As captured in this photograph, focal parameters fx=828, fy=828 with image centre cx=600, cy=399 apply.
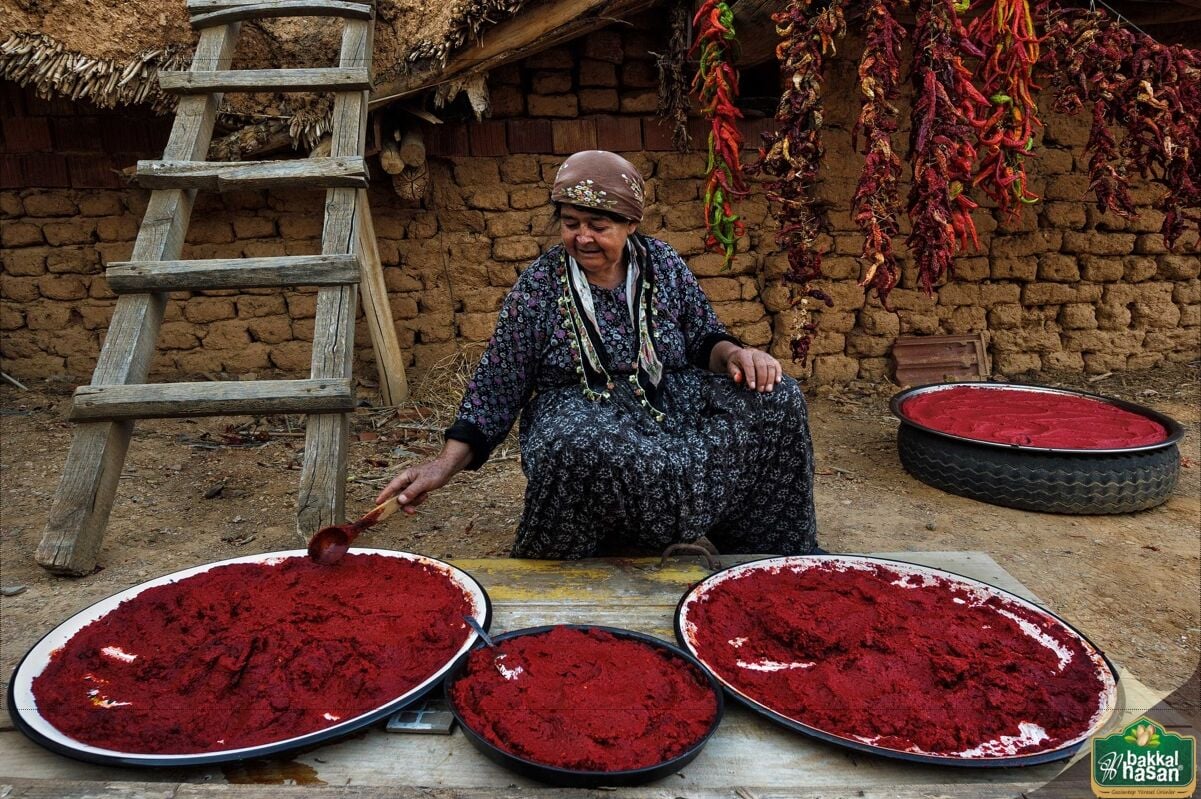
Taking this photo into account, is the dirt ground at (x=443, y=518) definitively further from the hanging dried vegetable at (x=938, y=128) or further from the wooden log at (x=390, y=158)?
the wooden log at (x=390, y=158)

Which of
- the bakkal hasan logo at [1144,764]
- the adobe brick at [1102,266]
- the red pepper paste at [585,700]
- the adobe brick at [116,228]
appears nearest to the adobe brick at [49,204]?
the adobe brick at [116,228]

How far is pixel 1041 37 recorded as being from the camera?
3422mm

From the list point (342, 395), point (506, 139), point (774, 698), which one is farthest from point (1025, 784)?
point (506, 139)

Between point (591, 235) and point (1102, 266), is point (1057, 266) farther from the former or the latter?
point (591, 235)

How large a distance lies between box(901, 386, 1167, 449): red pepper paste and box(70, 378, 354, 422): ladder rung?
8.55 feet

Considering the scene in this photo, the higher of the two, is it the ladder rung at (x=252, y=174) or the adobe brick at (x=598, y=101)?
the adobe brick at (x=598, y=101)

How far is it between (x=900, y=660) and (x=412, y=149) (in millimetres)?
3501

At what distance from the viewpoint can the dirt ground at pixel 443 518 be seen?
2717 mm

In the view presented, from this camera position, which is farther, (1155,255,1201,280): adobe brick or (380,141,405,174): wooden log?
(1155,255,1201,280): adobe brick

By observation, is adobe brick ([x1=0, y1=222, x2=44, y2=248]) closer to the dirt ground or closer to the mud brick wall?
the mud brick wall

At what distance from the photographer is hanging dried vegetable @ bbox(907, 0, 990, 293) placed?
302cm

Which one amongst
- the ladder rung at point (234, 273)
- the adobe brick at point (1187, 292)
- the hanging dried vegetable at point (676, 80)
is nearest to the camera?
the ladder rung at point (234, 273)


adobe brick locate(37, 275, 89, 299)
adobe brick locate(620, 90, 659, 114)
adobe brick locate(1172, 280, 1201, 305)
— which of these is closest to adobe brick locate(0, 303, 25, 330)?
adobe brick locate(37, 275, 89, 299)

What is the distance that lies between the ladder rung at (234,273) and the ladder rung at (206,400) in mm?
344
